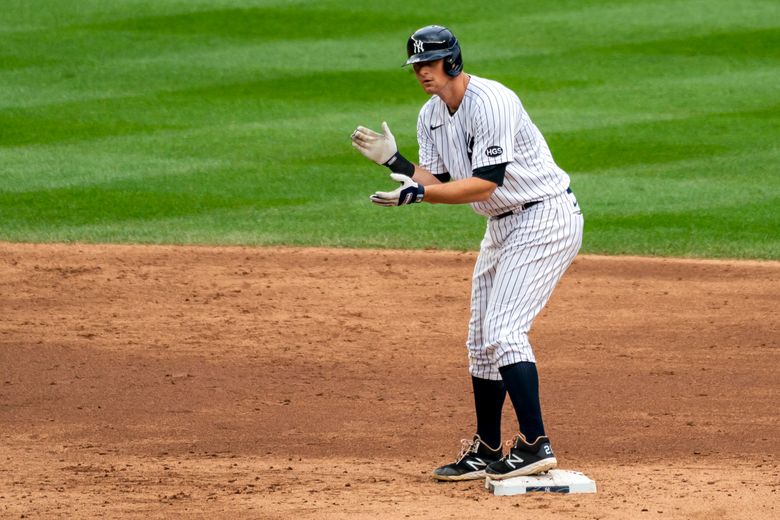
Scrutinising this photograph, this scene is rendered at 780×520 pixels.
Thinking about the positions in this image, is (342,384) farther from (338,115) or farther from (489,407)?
(338,115)

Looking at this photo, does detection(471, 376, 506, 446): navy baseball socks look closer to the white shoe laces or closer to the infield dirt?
the white shoe laces

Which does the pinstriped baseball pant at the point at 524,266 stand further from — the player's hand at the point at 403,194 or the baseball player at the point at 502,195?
the player's hand at the point at 403,194

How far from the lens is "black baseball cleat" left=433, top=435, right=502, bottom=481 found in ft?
18.5

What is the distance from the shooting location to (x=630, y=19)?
717 inches

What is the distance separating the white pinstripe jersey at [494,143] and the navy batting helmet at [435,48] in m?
0.14

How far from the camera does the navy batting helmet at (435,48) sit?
17.2ft

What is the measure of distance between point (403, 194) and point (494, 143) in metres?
0.44

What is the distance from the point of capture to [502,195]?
536 centimetres

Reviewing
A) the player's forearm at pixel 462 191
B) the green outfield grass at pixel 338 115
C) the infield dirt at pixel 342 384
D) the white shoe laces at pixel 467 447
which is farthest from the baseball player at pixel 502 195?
the green outfield grass at pixel 338 115

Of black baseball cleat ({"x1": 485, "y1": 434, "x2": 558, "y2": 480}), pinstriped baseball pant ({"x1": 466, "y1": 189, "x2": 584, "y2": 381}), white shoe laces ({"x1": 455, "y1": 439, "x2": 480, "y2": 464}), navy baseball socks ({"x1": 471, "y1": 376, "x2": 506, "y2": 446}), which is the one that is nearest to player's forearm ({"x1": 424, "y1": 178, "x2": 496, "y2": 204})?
pinstriped baseball pant ({"x1": 466, "y1": 189, "x2": 584, "y2": 381})

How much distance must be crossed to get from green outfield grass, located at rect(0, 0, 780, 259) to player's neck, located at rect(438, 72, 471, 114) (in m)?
5.23

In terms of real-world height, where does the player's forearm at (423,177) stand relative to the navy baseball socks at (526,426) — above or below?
above

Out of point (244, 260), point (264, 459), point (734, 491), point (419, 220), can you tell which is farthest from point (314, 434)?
point (419, 220)

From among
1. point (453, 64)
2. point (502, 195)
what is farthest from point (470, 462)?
point (453, 64)
